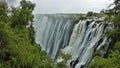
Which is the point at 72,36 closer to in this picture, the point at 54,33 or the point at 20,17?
the point at 54,33

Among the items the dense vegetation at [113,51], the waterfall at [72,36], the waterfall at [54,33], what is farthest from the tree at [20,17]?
the waterfall at [54,33]

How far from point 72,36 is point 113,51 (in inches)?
741

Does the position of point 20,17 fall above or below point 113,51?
below

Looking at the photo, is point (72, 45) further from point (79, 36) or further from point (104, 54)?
point (104, 54)

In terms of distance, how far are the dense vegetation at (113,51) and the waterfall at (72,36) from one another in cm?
413

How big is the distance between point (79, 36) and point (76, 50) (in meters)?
2.24

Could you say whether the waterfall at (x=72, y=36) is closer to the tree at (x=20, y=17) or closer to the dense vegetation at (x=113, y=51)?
the dense vegetation at (x=113, y=51)

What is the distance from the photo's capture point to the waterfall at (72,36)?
31.6m

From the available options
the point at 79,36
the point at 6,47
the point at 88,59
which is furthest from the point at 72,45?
the point at 6,47

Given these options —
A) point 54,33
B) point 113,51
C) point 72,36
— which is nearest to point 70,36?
point 72,36

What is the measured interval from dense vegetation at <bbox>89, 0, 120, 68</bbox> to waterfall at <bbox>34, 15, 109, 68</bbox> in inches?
163

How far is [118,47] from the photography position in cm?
2070

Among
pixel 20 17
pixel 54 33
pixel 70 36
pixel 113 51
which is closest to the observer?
pixel 113 51

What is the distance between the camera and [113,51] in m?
20.7
